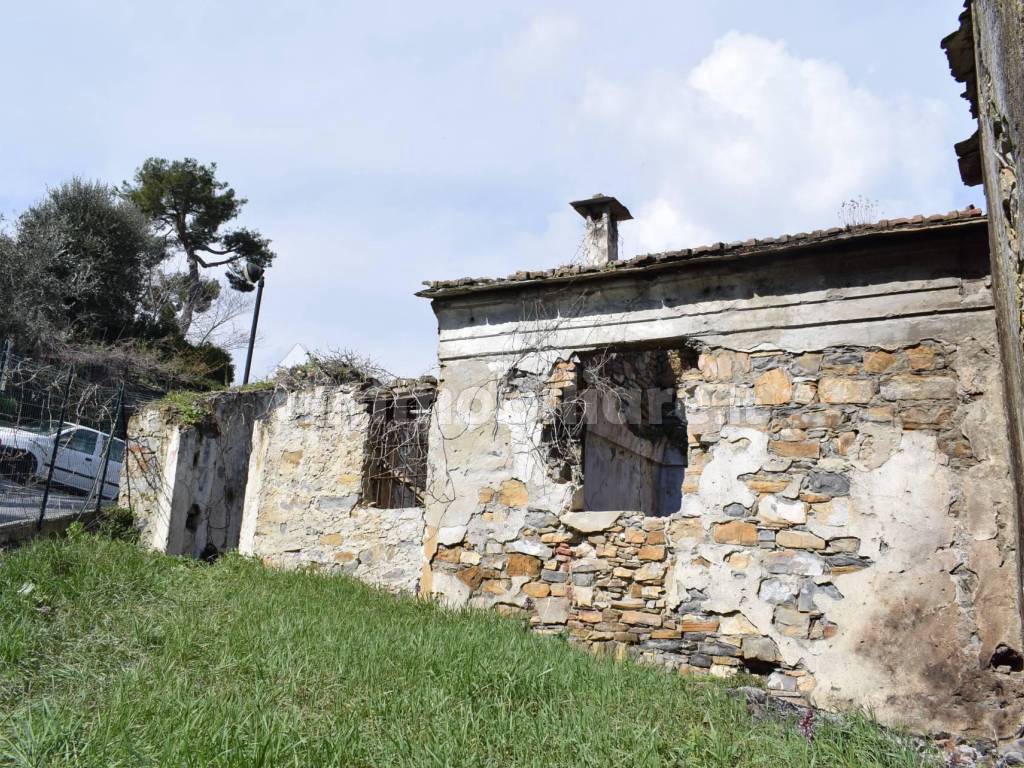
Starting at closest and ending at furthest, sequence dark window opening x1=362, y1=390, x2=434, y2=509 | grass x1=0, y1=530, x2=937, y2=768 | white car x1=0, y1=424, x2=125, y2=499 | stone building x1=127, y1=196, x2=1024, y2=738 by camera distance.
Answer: grass x1=0, y1=530, x2=937, y2=768 → stone building x1=127, y1=196, x2=1024, y2=738 → dark window opening x1=362, y1=390, x2=434, y2=509 → white car x1=0, y1=424, x2=125, y2=499

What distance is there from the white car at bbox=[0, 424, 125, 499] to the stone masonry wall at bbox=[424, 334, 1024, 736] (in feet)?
18.4

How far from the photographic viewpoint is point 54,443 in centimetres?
983

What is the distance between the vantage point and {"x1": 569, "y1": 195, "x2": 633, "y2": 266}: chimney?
32.0 ft

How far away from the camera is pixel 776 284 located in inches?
278

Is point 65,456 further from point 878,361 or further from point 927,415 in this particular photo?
point 927,415

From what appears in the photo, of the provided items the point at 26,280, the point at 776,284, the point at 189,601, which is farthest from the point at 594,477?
the point at 26,280

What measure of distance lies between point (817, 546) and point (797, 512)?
0.30 metres

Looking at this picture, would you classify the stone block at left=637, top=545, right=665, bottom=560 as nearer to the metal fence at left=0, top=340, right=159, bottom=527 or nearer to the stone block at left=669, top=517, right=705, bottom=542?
the stone block at left=669, top=517, right=705, bottom=542

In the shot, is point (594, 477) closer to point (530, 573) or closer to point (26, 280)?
point (530, 573)

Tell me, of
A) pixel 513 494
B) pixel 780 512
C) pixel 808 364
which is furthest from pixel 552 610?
pixel 808 364

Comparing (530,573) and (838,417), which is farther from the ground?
(838,417)

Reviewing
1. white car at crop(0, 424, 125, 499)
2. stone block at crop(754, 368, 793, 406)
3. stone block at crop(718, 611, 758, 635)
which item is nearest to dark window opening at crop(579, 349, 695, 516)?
stone block at crop(754, 368, 793, 406)

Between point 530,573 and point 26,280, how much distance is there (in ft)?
52.0

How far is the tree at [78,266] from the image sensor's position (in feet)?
59.9
